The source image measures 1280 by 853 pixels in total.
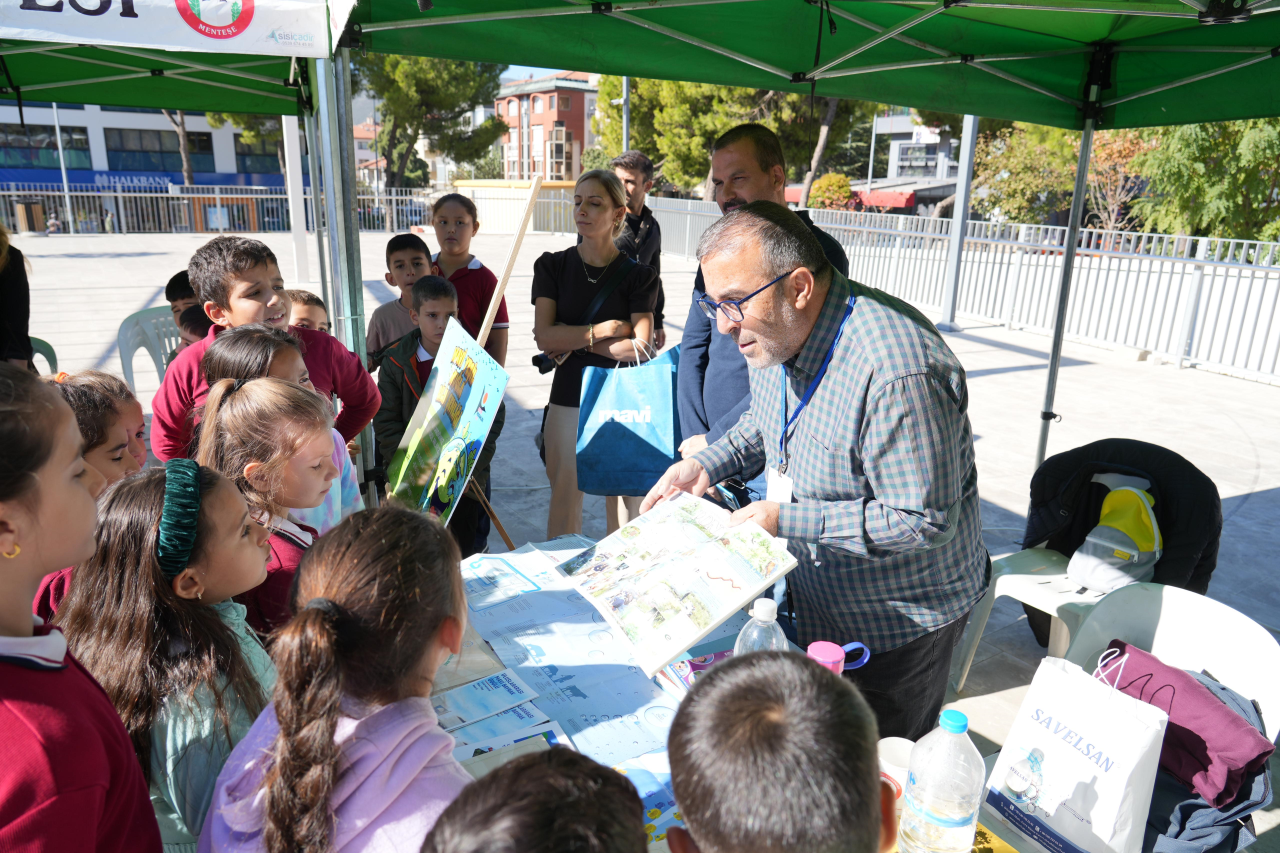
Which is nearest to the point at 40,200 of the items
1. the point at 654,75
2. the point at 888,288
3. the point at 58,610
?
the point at 888,288

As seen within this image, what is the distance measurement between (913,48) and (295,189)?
36.4ft

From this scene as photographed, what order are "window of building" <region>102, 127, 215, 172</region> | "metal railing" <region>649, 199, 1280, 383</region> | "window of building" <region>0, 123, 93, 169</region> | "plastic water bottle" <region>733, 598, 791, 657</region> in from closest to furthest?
1. "plastic water bottle" <region>733, 598, 791, 657</region>
2. "metal railing" <region>649, 199, 1280, 383</region>
3. "window of building" <region>0, 123, 93, 169</region>
4. "window of building" <region>102, 127, 215, 172</region>

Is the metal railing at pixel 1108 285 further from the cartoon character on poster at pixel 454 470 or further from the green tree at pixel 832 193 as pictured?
the green tree at pixel 832 193

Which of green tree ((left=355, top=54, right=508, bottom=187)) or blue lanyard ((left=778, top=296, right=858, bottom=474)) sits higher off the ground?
green tree ((left=355, top=54, right=508, bottom=187))

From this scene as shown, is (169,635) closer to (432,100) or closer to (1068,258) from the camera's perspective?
(1068,258)

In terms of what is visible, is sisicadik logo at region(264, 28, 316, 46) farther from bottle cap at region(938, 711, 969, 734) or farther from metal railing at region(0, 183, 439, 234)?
metal railing at region(0, 183, 439, 234)

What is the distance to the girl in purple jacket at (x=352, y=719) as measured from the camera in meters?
1.11

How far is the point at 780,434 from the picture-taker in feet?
7.09

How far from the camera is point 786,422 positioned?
2146 millimetres

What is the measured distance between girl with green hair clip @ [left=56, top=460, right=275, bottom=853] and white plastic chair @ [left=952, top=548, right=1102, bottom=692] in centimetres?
278

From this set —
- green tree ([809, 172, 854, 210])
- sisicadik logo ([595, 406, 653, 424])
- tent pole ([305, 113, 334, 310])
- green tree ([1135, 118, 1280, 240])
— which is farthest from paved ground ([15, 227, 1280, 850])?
green tree ([809, 172, 854, 210])

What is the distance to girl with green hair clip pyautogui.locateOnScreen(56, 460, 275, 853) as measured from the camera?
1371mm

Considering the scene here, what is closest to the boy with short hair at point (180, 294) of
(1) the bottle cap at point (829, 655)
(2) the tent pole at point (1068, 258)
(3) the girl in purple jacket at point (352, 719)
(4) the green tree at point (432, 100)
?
(3) the girl in purple jacket at point (352, 719)

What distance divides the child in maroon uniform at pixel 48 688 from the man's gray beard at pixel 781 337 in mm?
1403
